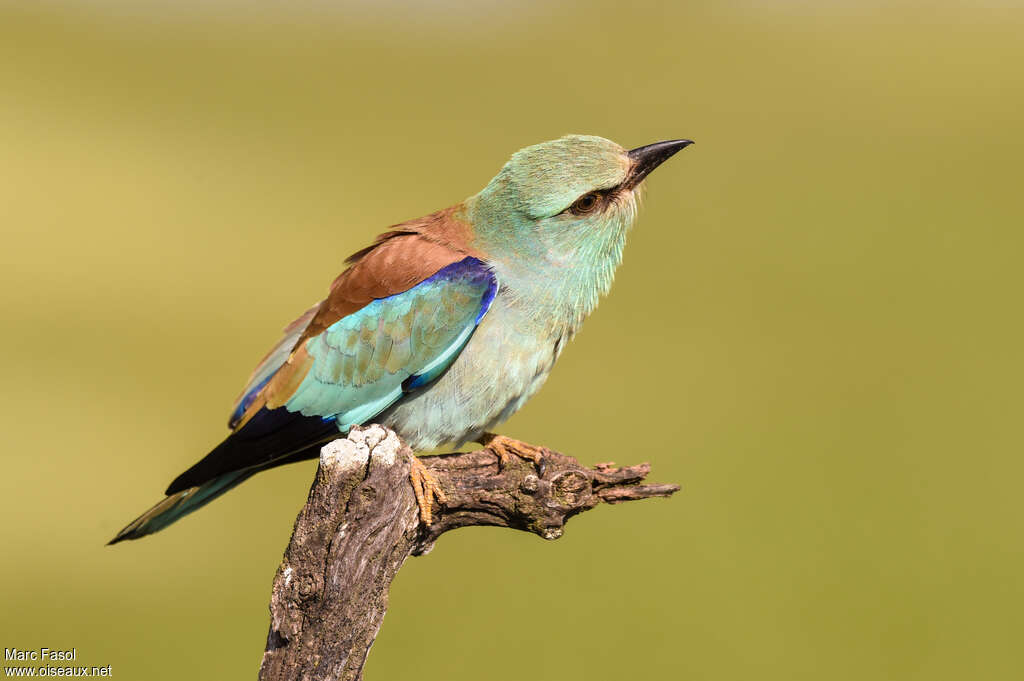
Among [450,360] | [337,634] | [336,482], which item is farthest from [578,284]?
[337,634]

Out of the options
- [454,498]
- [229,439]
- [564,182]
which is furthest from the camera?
[564,182]

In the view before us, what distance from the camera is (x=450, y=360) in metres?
3.04

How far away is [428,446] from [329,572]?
0.82 m

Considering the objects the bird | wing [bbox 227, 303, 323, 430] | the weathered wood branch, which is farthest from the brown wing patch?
the weathered wood branch

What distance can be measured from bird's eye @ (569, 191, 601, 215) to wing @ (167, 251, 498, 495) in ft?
1.31

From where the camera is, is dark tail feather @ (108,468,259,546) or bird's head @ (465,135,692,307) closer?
dark tail feather @ (108,468,259,546)

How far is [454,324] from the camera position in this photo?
9.85 feet

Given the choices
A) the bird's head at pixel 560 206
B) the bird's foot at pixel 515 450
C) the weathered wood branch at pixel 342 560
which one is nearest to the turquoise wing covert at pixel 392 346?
the bird's head at pixel 560 206

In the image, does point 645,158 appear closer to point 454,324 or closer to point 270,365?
point 454,324

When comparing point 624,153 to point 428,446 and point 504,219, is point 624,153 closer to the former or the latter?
point 504,219

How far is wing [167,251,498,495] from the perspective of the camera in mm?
3012

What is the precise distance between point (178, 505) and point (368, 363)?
2.65 feet

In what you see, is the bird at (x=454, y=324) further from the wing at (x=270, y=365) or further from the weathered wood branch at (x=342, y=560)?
the weathered wood branch at (x=342, y=560)

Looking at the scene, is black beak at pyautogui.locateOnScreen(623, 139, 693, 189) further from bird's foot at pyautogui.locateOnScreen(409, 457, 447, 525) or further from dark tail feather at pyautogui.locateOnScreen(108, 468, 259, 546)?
dark tail feather at pyautogui.locateOnScreen(108, 468, 259, 546)
